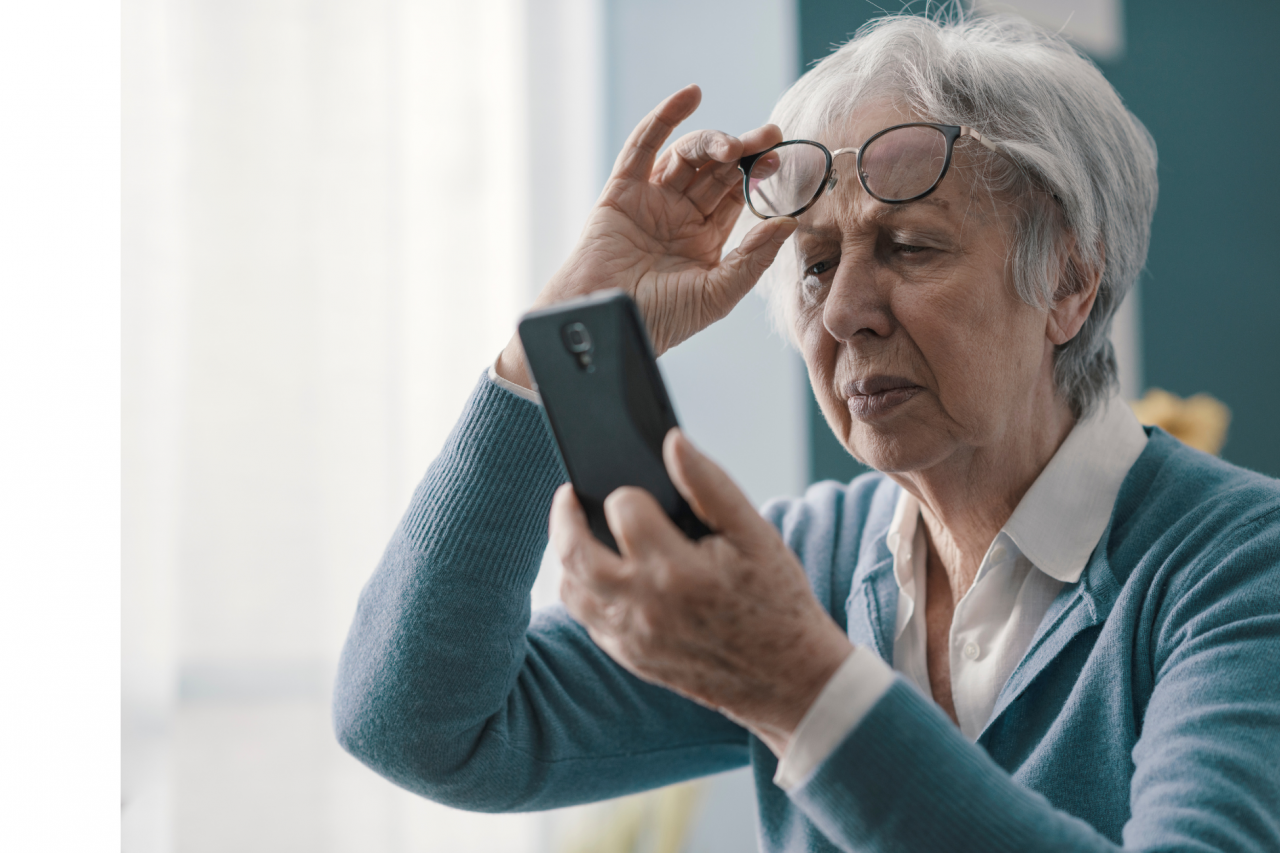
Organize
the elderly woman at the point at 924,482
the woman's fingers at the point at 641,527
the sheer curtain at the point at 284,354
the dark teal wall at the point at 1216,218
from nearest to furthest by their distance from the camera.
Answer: the woman's fingers at the point at 641,527, the elderly woman at the point at 924,482, the sheer curtain at the point at 284,354, the dark teal wall at the point at 1216,218

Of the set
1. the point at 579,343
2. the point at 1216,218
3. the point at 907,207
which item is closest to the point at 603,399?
the point at 579,343

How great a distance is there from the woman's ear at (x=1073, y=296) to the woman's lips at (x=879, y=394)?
0.68 feet

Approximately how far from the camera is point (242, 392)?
1.67 m

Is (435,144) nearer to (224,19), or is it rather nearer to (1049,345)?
(224,19)

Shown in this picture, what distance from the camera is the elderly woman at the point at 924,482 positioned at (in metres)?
0.89

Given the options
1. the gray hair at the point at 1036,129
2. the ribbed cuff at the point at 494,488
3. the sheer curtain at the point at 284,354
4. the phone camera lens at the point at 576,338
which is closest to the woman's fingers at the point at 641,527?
the phone camera lens at the point at 576,338

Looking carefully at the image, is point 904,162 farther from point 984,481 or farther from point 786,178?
point 984,481

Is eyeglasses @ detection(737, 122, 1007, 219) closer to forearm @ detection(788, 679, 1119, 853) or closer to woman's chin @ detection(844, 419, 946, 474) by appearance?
woman's chin @ detection(844, 419, 946, 474)

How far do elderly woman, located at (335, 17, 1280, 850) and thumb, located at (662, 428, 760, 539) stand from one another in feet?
0.70

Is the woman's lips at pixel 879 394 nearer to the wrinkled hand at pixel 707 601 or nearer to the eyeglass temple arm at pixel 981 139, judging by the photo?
the eyeglass temple arm at pixel 981 139

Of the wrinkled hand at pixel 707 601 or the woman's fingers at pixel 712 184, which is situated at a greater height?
the woman's fingers at pixel 712 184

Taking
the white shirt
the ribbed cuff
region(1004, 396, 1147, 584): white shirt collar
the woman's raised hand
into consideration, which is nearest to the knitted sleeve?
the ribbed cuff

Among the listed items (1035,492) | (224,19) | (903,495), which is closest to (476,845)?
(903,495)

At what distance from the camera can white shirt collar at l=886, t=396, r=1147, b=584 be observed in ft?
3.24
